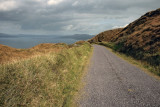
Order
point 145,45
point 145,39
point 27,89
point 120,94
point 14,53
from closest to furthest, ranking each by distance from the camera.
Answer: point 27,89 → point 120,94 → point 14,53 → point 145,45 → point 145,39

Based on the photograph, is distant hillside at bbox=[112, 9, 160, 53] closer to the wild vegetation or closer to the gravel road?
the wild vegetation

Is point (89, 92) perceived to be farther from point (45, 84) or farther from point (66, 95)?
point (45, 84)

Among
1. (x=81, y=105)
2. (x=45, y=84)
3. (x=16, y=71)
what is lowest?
(x=81, y=105)

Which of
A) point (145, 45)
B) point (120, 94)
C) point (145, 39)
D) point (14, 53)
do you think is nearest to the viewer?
point (120, 94)

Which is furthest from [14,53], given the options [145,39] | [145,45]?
A: [145,39]

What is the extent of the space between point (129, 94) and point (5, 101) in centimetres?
560

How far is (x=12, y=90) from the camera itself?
3879 millimetres

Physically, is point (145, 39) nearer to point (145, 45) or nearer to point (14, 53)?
point (145, 45)

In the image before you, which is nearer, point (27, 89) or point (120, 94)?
point (27, 89)

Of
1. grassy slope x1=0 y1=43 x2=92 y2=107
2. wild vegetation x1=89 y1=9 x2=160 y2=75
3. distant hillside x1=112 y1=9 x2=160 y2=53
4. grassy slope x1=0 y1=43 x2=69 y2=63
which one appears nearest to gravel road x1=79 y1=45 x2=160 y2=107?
grassy slope x1=0 y1=43 x2=92 y2=107

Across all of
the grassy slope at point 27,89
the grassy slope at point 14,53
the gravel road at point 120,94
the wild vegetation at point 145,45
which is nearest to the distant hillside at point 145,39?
the wild vegetation at point 145,45

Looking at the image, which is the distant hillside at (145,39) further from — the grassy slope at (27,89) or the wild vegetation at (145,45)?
the grassy slope at (27,89)

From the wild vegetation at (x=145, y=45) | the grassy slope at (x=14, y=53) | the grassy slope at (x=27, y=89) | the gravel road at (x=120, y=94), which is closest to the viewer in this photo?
the grassy slope at (x=27, y=89)

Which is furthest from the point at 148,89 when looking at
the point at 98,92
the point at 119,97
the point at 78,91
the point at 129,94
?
the point at 78,91
